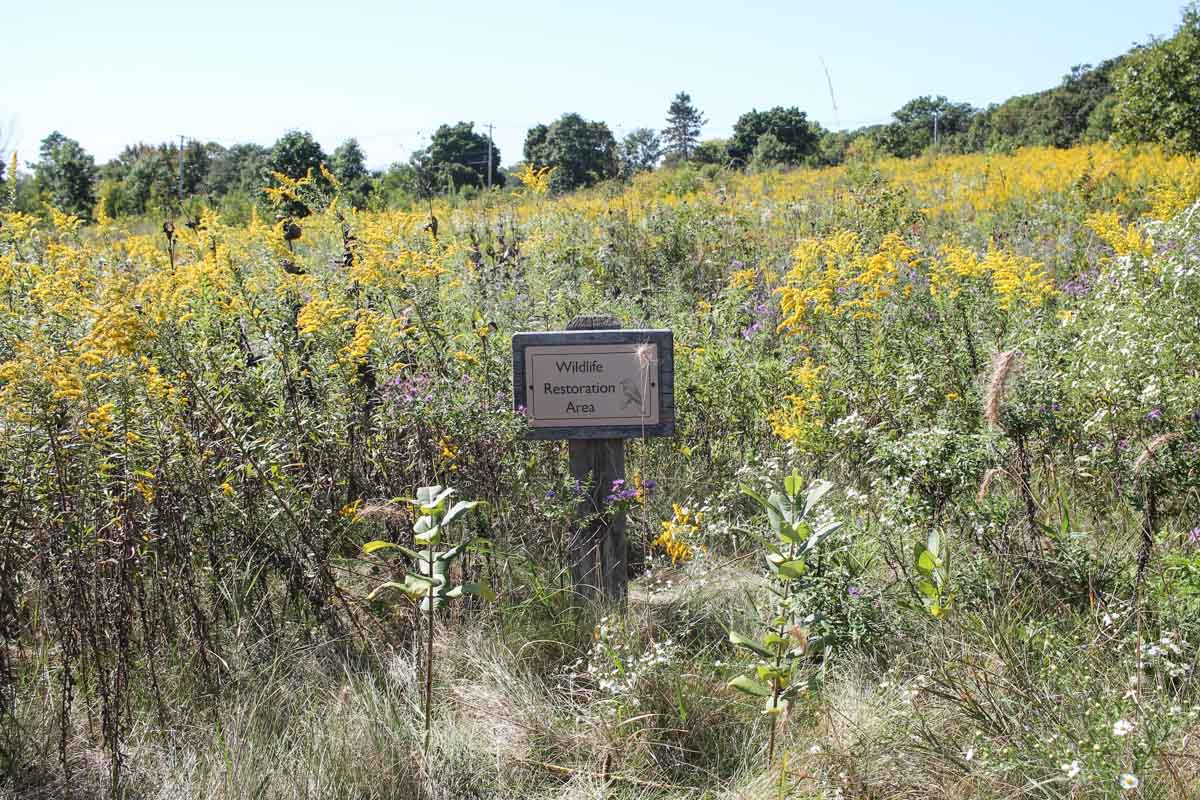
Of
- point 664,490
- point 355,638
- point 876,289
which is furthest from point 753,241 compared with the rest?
point 355,638

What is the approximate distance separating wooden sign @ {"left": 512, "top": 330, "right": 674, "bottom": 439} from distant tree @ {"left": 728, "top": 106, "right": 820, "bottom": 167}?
1891 cm

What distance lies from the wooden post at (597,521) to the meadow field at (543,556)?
0.22 ft

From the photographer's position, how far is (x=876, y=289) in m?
4.46

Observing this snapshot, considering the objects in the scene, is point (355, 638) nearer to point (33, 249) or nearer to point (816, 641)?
point (816, 641)

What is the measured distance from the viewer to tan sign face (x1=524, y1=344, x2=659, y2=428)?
10.6ft

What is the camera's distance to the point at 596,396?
3277mm

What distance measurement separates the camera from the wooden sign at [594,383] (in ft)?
10.6

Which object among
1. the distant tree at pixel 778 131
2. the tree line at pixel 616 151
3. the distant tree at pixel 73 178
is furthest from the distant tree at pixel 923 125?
the distant tree at pixel 73 178

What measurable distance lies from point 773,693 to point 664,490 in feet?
7.12

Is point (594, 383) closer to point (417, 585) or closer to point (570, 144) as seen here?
point (417, 585)

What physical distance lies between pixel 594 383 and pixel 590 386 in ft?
0.06

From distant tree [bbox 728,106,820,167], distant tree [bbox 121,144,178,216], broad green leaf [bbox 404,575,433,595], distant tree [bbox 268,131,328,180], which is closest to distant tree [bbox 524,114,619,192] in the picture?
distant tree [bbox 728,106,820,167]

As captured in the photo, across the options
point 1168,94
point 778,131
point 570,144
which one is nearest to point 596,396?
point 1168,94

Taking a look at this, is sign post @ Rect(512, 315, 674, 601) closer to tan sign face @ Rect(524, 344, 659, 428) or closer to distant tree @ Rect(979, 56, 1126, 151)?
tan sign face @ Rect(524, 344, 659, 428)
